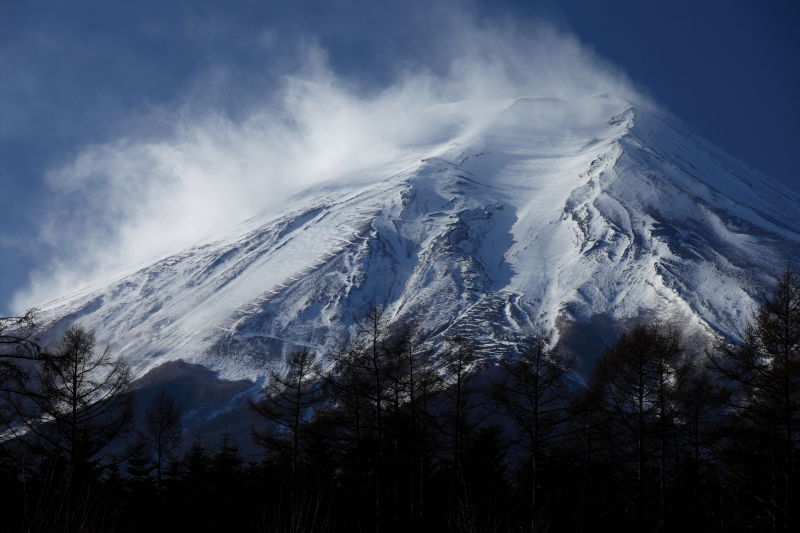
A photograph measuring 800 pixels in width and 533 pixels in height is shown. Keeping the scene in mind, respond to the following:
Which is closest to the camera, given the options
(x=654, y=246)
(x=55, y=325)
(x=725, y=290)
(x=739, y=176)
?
(x=725, y=290)

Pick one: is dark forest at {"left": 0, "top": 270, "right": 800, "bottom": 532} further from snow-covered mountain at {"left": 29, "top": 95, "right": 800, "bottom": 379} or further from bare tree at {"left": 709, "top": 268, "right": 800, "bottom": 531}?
snow-covered mountain at {"left": 29, "top": 95, "right": 800, "bottom": 379}

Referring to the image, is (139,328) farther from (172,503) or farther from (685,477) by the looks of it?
(685,477)

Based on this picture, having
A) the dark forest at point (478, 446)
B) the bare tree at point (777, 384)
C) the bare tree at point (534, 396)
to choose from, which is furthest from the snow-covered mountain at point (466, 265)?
the bare tree at point (777, 384)

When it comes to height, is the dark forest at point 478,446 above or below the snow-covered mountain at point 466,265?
below

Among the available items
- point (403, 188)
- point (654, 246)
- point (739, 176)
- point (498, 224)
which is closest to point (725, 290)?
point (654, 246)

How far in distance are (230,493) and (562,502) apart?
10382mm

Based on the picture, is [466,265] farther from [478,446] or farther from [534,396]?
[534,396]

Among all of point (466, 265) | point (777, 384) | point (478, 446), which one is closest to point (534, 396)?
point (478, 446)

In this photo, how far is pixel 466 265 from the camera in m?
134

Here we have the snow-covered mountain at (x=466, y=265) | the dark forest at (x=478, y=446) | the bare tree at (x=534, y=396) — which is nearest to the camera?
the dark forest at (x=478, y=446)

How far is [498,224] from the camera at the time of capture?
162375mm

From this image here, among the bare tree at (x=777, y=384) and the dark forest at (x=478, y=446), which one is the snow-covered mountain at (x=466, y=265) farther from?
the bare tree at (x=777, y=384)

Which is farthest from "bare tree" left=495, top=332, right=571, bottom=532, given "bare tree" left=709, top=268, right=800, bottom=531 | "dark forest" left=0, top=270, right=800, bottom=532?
"bare tree" left=709, top=268, right=800, bottom=531

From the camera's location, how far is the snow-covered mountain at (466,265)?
110 metres
